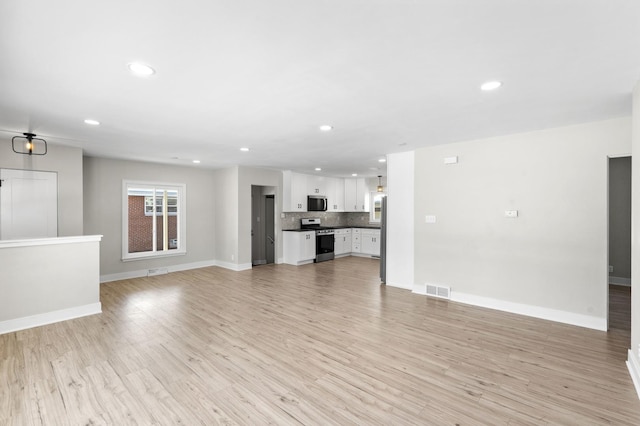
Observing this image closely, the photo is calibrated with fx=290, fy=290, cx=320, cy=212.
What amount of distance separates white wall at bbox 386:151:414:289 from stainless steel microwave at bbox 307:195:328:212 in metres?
3.49

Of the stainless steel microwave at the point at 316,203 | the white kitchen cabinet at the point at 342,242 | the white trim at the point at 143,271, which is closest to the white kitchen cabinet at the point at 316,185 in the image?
the stainless steel microwave at the point at 316,203

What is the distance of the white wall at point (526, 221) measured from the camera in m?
3.60

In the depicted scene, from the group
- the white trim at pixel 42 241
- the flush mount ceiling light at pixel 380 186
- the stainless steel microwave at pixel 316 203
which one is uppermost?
the flush mount ceiling light at pixel 380 186

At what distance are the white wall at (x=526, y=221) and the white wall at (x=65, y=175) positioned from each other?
6046 millimetres

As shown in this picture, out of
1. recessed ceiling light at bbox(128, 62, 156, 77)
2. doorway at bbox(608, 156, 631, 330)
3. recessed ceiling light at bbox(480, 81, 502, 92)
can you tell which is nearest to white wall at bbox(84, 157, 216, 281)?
recessed ceiling light at bbox(128, 62, 156, 77)

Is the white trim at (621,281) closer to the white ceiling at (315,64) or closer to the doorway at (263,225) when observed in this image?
the white ceiling at (315,64)

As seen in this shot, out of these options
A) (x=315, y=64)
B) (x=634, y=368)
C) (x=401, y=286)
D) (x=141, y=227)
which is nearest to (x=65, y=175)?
(x=141, y=227)

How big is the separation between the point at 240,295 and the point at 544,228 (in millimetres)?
4728

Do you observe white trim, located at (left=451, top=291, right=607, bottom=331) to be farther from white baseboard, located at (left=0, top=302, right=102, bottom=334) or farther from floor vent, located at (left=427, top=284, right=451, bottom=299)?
white baseboard, located at (left=0, top=302, right=102, bottom=334)

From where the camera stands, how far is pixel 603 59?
2086 mm

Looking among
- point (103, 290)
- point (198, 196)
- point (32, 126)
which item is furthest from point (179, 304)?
point (198, 196)

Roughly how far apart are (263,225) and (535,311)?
252 inches

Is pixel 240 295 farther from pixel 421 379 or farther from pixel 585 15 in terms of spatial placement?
pixel 585 15

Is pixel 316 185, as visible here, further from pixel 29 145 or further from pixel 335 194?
pixel 29 145
